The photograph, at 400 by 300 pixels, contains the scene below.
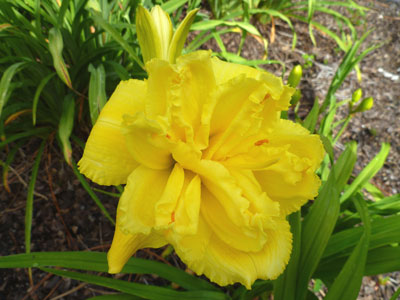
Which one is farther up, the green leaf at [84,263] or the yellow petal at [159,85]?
the yellow petal at [159,85]

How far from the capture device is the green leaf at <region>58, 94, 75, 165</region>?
39.2 inches

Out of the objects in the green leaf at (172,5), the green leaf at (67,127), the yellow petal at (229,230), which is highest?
the green leaf at (172,5)

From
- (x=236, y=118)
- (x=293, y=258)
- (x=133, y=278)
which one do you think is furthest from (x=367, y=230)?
(x=133, y=278)

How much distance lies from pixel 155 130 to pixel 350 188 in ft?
3.47

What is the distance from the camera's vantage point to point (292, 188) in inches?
23.1

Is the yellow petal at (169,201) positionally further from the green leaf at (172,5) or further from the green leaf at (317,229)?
the green leaf at (172,5)

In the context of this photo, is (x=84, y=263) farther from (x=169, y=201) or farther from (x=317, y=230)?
(x=317, y=230)

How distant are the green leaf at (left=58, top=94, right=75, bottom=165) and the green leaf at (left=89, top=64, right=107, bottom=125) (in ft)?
0.34

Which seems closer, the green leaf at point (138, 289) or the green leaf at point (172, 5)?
the green leaf at point (138, 289)

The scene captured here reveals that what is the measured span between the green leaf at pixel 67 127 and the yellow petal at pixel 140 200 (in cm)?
55

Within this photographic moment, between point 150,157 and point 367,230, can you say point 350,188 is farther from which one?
point 150,157

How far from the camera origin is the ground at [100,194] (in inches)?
46.8

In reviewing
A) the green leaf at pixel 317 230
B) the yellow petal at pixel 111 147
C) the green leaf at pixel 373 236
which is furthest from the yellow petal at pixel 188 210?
the green leaf at pixel 373 236

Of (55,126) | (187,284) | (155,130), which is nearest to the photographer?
(155,130)
